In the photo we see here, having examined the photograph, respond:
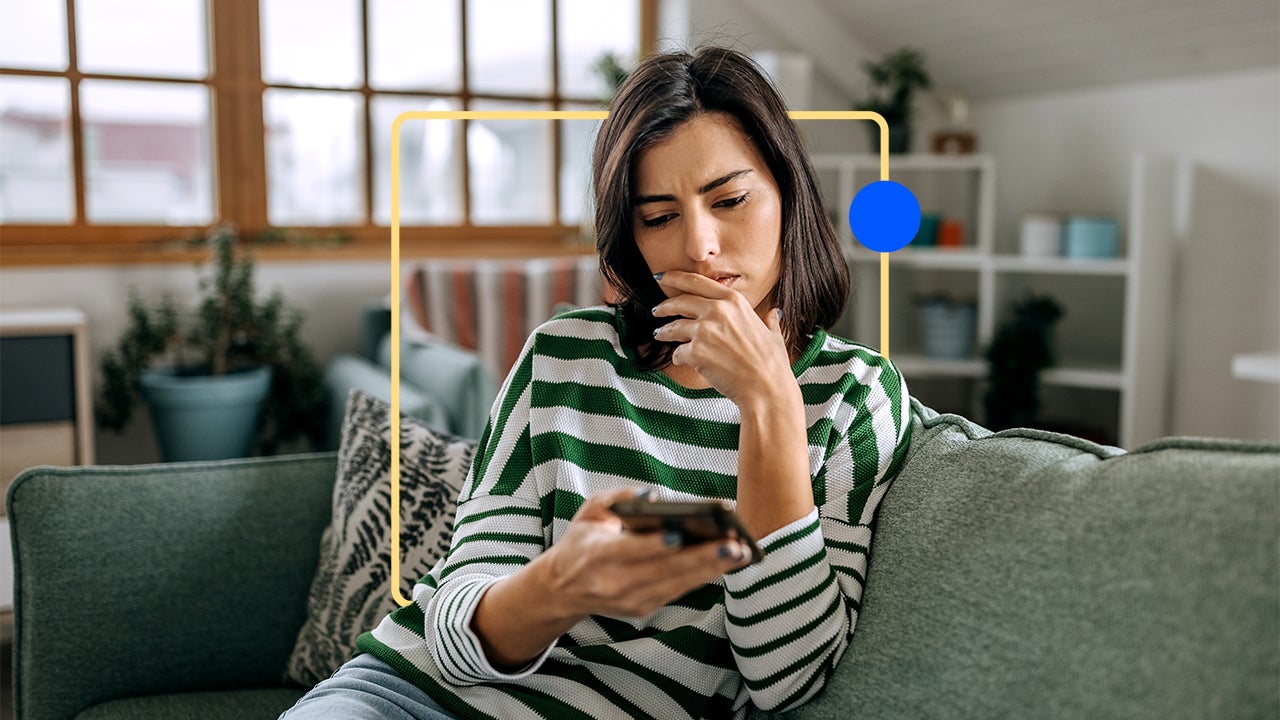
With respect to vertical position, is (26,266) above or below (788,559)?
above

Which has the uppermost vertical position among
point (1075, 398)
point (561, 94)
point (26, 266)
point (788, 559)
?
point (561, 94)

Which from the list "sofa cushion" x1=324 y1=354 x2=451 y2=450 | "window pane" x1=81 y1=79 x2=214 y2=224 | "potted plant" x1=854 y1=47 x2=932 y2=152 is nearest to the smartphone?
"sofa cushion" x1=324 y1=354 x2=451 y2=450

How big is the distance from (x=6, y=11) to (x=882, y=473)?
3.16m

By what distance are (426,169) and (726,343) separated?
3091mm

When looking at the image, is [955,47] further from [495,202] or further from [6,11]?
[6,11]

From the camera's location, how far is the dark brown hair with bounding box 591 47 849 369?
1102mm

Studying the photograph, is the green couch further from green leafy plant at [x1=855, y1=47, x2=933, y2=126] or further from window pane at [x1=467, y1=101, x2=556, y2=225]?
green leafy plant at [x1=855, y1=47, x2=933, y2=126]

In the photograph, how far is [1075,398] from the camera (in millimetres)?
3859

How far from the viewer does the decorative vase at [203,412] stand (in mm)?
3051

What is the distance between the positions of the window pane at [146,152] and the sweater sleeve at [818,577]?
2.92 m

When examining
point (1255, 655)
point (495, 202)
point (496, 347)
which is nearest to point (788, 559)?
point (1255, 655)

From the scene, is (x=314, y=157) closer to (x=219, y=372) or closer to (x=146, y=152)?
(x=146, y=152)

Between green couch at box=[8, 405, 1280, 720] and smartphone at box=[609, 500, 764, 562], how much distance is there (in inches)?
9.3

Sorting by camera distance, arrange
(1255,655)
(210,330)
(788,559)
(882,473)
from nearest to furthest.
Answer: (1255,655) < (788,559) < (882,473) < (210,330)
